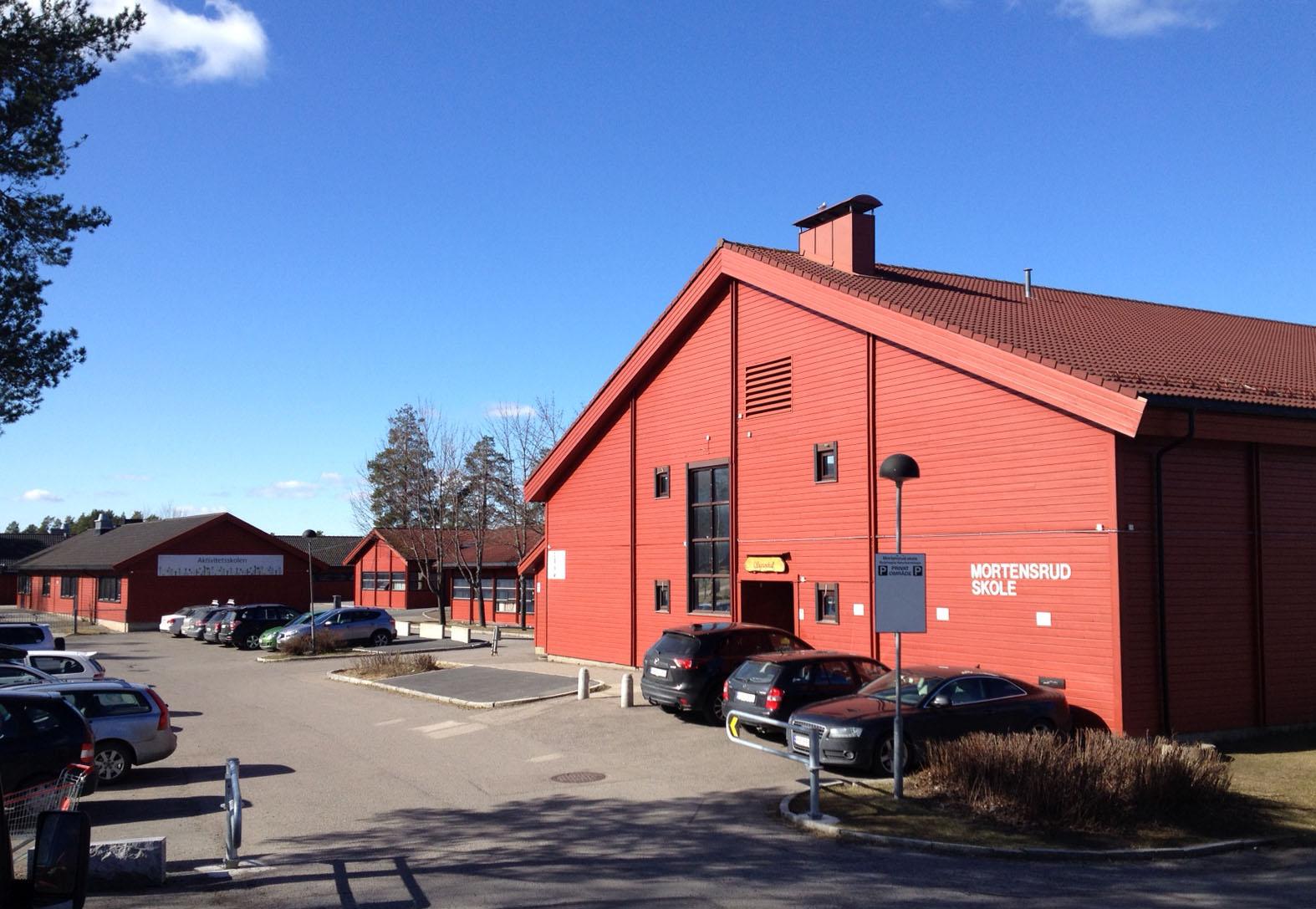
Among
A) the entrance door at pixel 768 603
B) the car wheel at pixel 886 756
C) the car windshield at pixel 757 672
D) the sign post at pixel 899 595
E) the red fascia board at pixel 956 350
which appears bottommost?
the car wheel at pixel 886 756

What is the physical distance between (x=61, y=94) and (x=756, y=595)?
16654 mm

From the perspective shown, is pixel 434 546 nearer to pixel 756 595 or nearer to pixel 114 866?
pixel 756 595

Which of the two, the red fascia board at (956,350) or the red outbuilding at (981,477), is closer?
the red fascia board at (956,350)

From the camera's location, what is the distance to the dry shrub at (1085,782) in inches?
447

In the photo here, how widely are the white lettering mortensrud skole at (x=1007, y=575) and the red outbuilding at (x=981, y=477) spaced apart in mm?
37

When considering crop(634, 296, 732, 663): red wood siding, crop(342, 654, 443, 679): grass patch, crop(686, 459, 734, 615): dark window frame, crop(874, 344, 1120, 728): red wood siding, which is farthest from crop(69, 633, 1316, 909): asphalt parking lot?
crop(342, 654, 443, 679): grass patch

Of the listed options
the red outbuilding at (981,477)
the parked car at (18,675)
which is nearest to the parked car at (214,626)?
the red outbuilding at (981,477)

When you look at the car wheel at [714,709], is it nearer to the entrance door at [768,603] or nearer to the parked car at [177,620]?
the entrance door at [768,603]

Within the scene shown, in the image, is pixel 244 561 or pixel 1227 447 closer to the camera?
pixel 1227 447

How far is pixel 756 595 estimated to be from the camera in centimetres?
2469

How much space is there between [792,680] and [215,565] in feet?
153

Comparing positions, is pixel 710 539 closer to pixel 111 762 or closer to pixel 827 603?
pixel 827 603

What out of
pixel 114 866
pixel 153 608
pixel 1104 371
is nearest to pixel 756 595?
pixel 1104 371

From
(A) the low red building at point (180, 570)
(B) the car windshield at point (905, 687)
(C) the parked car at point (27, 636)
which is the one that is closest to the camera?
(B) the car windshield at point (905, 687)
